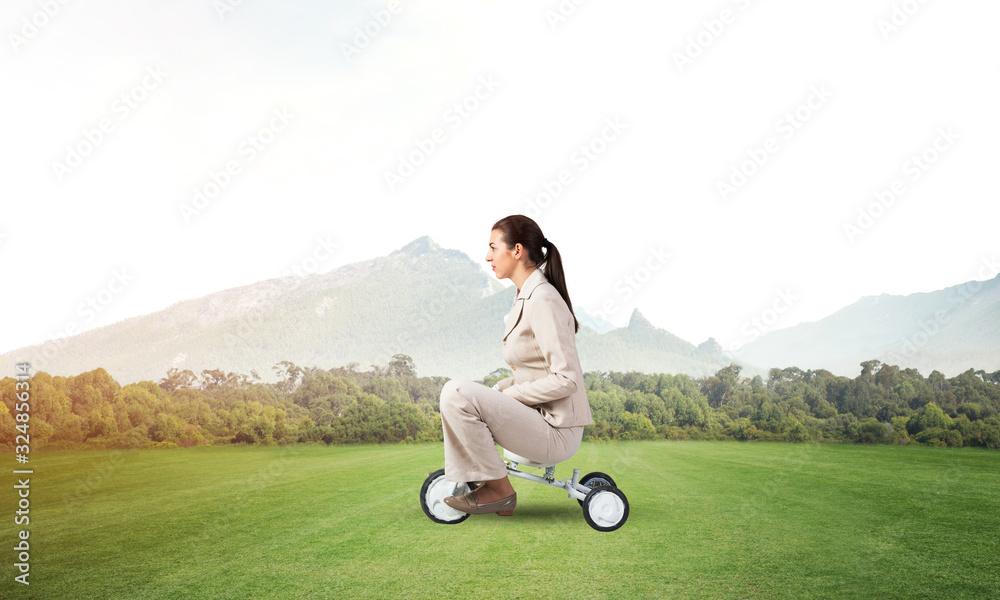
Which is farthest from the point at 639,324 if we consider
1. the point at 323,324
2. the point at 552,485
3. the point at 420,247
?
the point at 420,247

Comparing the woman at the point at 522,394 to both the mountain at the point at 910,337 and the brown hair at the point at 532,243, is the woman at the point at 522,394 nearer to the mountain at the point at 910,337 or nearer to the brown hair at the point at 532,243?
the brown hair at the point at 532,243

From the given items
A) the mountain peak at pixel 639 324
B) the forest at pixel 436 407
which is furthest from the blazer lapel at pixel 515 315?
the mountain peak at pixel 639 324

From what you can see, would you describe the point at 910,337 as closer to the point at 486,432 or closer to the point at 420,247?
the point at 486,432

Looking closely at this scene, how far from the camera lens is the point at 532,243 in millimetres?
5027

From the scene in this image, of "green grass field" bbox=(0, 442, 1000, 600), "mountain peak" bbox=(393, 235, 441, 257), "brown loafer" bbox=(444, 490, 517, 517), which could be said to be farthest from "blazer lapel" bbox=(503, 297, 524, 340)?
"mountain peak" bbox=(393, 235, 441, 257)

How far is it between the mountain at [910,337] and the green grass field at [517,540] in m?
7.94

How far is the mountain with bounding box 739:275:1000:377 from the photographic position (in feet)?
51.3

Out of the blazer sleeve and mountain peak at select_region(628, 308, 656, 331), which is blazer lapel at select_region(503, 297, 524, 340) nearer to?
the blazer sleeve

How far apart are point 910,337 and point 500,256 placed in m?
14.3

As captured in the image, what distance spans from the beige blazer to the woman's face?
0.21 m

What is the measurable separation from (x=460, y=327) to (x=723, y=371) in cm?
2863

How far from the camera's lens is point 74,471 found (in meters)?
9.36

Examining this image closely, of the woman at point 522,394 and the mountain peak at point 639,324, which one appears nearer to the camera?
the woman at point 522,394

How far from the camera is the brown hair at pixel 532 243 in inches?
196
